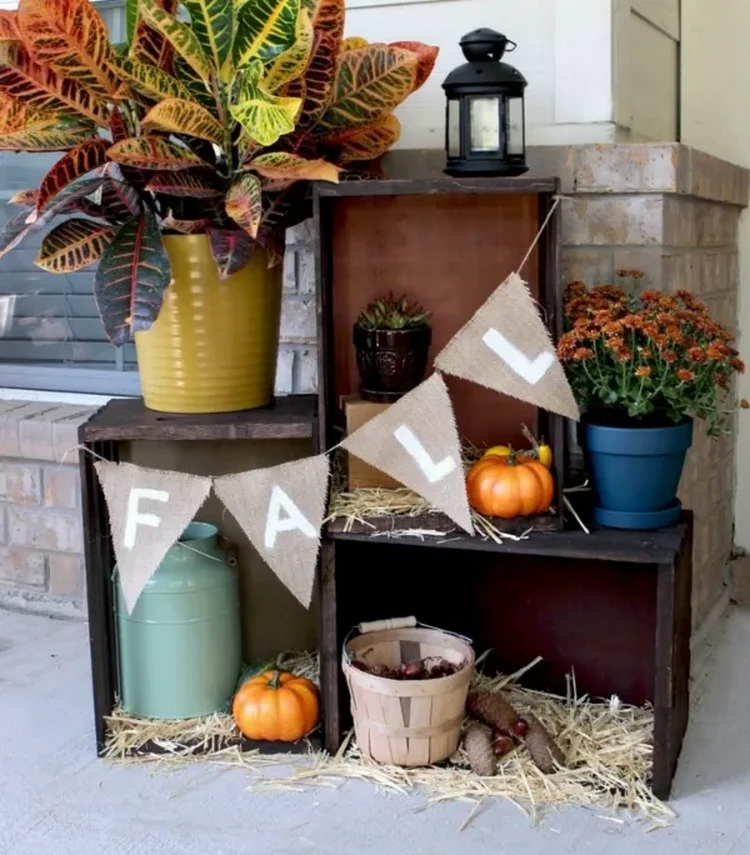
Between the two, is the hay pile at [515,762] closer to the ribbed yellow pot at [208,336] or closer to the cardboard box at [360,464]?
the cardboard box at [360,464]

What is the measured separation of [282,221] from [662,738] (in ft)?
3.82

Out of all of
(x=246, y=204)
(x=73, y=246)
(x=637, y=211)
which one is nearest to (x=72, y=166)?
(x=73, y=246)

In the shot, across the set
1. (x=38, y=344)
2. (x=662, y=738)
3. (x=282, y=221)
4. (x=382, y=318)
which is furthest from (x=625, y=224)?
(x=38, y=344)

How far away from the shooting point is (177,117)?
1.89 metres

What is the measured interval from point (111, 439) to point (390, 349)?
545 mm

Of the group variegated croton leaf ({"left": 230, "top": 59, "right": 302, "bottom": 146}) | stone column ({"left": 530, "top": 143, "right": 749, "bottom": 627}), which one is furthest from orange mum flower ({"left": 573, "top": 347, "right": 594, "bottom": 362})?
variegated croton leaf ({"left": 230, "top": 59, "right": 302, "bottom": 146})

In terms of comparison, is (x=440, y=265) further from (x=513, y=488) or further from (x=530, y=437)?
(x=513, y=488)

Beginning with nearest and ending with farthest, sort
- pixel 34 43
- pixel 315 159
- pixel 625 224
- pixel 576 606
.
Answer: pixel 34 43 < pixel 315 159 < pixel 625 224 < pixel 576 606

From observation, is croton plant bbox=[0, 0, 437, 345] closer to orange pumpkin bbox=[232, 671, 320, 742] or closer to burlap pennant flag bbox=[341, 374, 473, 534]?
burlap pennant flag bbox=[341, 374, 473, 534]

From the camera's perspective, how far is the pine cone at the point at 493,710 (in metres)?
2.12

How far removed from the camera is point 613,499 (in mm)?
1973

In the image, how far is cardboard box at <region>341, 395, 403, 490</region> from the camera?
6.84 feet

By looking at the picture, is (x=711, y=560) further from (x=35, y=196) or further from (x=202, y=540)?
(x=35, y=196)

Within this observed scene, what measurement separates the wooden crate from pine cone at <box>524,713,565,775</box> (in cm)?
56
